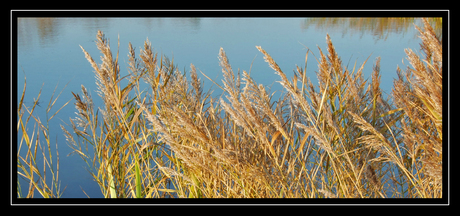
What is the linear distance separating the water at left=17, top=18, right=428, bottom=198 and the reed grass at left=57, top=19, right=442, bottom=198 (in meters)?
1.14

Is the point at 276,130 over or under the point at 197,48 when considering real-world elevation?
under

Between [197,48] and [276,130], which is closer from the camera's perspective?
[276,130]

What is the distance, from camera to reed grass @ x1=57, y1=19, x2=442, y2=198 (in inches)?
51.8

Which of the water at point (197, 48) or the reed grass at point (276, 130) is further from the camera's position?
the water at point (197, 48)

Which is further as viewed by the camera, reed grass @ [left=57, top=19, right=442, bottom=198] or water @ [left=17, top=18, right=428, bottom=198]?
water @ [left=17, top=18, right=428, bottom=198]

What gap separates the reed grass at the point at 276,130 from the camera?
1314 mm

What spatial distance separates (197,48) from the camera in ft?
12.1

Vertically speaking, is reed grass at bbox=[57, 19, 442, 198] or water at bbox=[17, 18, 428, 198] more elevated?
water at bbox=[17, 18, 428, 198]

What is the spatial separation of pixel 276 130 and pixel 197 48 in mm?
2476

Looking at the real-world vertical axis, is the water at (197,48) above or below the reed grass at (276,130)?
above

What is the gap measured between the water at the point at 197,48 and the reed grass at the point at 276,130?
114 centimetres

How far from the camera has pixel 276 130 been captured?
1396 mm
